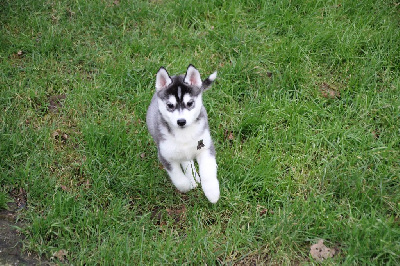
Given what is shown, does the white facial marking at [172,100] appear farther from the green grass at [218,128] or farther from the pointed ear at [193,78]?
the green grass at [218,128]

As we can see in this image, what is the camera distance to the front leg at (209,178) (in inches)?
177

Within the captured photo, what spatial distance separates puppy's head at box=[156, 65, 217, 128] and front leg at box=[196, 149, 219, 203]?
0.47 meters

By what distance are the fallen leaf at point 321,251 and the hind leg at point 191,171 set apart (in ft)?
4.83

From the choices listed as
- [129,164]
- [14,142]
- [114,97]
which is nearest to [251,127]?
[129,164]

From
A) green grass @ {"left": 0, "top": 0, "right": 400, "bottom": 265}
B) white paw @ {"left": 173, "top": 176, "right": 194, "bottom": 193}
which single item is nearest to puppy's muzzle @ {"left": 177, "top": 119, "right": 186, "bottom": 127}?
white paw @ {"left": 173, "top": 176, "right": 194, "bottom": 193}

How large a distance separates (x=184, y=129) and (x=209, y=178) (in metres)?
0.57

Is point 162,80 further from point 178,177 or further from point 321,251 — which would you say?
point 321,251

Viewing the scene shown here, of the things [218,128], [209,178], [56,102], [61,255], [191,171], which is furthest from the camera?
[56,102]

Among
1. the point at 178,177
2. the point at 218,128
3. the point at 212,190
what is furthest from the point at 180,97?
the point at 218,128

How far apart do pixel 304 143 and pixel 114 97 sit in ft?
8.65

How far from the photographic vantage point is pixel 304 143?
17.1 ft

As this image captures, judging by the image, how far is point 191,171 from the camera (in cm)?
502

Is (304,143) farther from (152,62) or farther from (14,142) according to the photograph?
(14,142)

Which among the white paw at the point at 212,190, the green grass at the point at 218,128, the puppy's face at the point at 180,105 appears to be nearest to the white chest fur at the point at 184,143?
the puppy's face at the point at 180,105
